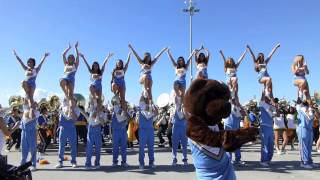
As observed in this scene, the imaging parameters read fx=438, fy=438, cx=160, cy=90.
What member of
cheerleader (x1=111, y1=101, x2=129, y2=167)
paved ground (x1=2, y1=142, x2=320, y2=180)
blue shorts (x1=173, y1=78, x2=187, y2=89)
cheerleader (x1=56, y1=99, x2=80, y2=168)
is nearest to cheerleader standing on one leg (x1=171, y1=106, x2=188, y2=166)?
paved ground (x1=2, y1=142, x2=320, y2=180)

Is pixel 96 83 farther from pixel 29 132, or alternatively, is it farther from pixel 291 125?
pixel 291 125

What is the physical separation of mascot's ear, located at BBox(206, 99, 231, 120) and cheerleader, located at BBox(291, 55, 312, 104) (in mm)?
6796

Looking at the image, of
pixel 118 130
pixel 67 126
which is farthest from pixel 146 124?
pixel 67 126

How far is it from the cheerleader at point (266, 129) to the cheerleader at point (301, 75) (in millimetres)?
774

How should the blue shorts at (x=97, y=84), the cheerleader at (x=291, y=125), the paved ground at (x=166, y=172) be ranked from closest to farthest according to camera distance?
the paved ground at (x=166, y=172)
the blue shorts at (x=97, y=84)
the cheerleader at (x=291, y=125)

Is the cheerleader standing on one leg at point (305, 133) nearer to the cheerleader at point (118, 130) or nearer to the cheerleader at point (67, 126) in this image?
the cheerleader at point (118, 130)

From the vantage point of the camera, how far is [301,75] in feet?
33.3

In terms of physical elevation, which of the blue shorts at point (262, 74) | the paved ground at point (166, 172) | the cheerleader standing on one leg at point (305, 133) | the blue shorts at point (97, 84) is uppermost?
the blue shorts at point (262, 74)

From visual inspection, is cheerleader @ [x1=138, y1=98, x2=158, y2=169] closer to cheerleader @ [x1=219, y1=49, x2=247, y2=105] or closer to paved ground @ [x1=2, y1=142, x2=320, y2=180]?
paved ground @ [x1=2, y1=142, x2=320, y2=180]

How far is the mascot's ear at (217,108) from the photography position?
3754 mm

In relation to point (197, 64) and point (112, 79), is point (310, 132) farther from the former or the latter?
point (112, 79)

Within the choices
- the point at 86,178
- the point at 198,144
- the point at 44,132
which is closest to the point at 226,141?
the point at 198,144

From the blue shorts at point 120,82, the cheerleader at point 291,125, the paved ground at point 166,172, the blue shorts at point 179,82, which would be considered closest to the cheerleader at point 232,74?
the blue shorts at point 179,82

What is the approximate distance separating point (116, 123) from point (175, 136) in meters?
1.50
